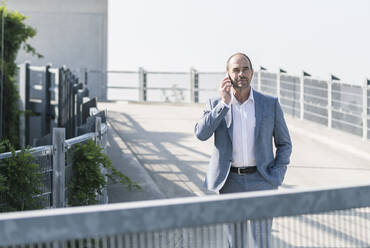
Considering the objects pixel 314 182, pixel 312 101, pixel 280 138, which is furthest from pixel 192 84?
pixel 280 138

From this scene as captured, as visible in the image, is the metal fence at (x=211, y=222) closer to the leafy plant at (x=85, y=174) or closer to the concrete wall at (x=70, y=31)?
the leafy plant at (x=85, y=174)

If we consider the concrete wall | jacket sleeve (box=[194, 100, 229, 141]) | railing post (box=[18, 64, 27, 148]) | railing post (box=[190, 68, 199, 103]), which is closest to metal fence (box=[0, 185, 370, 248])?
jacket sleeve (box=[194, 100, 229, 141])

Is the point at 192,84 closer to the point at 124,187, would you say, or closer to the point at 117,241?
the point at 124,187

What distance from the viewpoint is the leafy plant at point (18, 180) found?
5.77 m

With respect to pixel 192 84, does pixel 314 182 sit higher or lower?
lower

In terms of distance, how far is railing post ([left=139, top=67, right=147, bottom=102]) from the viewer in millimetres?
28062

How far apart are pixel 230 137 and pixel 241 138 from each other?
7cm

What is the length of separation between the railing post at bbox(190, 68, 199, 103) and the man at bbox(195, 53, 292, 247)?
22492 millimetres

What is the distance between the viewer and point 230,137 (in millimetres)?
4379

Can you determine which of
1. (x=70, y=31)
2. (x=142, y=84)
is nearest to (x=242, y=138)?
(x=142, y=84)

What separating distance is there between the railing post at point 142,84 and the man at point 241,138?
23650 millimetres

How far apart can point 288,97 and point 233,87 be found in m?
15.3

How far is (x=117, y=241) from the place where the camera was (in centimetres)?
211

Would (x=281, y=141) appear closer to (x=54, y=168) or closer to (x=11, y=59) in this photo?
(x=54, y=168)
